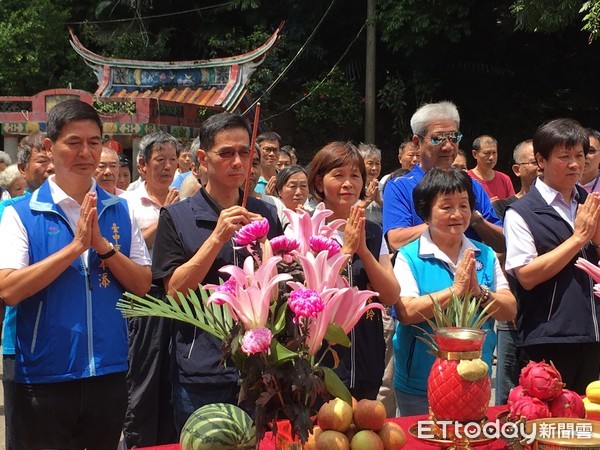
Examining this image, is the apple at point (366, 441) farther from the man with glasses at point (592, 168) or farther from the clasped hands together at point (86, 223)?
the man with glasses at point (592, 168)

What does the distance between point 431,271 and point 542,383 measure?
42.9 inches

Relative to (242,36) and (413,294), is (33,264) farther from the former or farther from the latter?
(242,36)

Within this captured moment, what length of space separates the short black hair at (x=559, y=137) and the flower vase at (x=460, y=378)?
5.01 ft

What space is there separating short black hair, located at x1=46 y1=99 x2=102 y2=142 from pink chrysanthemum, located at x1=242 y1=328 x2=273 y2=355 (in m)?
1.41

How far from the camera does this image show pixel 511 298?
325 cm

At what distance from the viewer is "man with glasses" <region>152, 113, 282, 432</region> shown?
2.79m

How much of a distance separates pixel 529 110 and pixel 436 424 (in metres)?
15.8

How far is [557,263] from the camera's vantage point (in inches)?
127

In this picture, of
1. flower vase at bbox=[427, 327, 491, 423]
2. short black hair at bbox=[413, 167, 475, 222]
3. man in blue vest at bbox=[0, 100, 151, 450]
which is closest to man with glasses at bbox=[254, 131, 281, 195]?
short black hair at bbox=[413, 167, 475, 222]

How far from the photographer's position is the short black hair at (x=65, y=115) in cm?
289

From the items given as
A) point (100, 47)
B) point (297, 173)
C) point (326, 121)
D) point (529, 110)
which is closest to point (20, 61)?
point (100, 47)

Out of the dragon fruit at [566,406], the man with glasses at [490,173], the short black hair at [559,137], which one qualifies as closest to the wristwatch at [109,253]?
the dragon fruit at [566,406]

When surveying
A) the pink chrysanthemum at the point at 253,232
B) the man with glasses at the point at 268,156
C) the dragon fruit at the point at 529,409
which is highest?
the man with glasses at the point at 268,156

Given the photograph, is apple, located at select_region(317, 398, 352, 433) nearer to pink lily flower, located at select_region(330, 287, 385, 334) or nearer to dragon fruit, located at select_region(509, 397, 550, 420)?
pink lily flower, located at select_region(330, 287, 385, 334)
